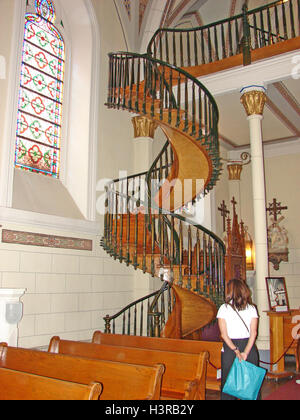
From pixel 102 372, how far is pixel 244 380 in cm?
116

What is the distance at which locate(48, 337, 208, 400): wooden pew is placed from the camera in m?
2.96

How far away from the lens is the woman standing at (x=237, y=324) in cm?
334

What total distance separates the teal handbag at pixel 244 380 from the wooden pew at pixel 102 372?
2.92ft

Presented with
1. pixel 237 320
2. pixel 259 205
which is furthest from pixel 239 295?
pixel 259 205

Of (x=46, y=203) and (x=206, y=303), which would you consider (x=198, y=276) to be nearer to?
(x=206, y=303)

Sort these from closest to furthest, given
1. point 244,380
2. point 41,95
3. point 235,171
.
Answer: point 244,380 < point 41,95 < point 235,171

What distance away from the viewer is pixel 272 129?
10078 millimetres

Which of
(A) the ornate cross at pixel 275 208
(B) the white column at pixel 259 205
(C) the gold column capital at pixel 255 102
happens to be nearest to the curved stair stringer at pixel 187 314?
(B) the white column at pixel 259 205

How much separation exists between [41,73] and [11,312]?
442cm

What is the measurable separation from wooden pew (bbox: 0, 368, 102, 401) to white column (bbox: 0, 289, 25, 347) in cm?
200

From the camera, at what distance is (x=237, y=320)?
339cm

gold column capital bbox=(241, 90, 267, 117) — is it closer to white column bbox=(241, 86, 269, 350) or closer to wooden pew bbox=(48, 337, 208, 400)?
white column bbox=(241, 86, 269, 350)

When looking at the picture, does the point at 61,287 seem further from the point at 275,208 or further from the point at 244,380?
the point at 275,208

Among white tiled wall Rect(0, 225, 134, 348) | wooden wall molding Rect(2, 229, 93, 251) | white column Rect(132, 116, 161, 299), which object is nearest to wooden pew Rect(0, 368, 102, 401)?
white tiled wall Rect(0, 225, 134, 348)
